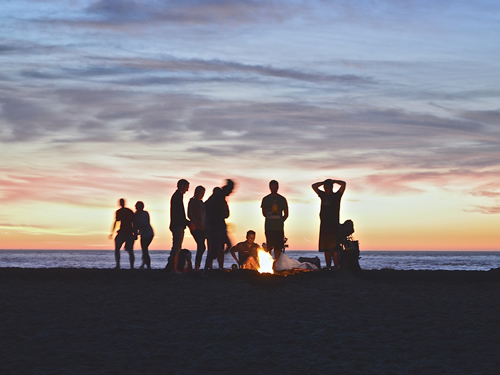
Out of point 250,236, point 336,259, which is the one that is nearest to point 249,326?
point 336,259

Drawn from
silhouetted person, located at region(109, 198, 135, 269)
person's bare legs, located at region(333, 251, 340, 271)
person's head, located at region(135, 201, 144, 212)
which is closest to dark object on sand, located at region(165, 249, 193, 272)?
silhouetted person, located at region(109, 198, 135, 269)

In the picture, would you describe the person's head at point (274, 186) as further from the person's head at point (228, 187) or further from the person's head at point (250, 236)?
the person's head at point (250, 236)

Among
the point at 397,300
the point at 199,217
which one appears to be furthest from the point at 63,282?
the point at 397,300

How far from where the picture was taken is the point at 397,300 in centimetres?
1223

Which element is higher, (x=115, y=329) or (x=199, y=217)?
(x=199, y=217)

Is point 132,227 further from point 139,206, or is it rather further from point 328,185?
point 328,185

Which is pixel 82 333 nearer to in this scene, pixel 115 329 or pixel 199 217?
pixel 115 329

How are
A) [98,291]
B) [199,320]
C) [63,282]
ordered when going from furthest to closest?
[63,282]
[98,291]
[199,320]

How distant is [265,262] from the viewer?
58.6 ft

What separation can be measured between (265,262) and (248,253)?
1280 mm

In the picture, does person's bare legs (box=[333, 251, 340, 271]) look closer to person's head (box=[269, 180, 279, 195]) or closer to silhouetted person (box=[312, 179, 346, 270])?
silhouetted person (box=[312, 179, 346, 270])

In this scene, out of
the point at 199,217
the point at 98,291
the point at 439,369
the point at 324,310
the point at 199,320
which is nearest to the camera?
the point at 439,369

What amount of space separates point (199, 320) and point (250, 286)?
10.6 ft

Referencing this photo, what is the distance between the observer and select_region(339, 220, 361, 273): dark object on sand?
1714cm
